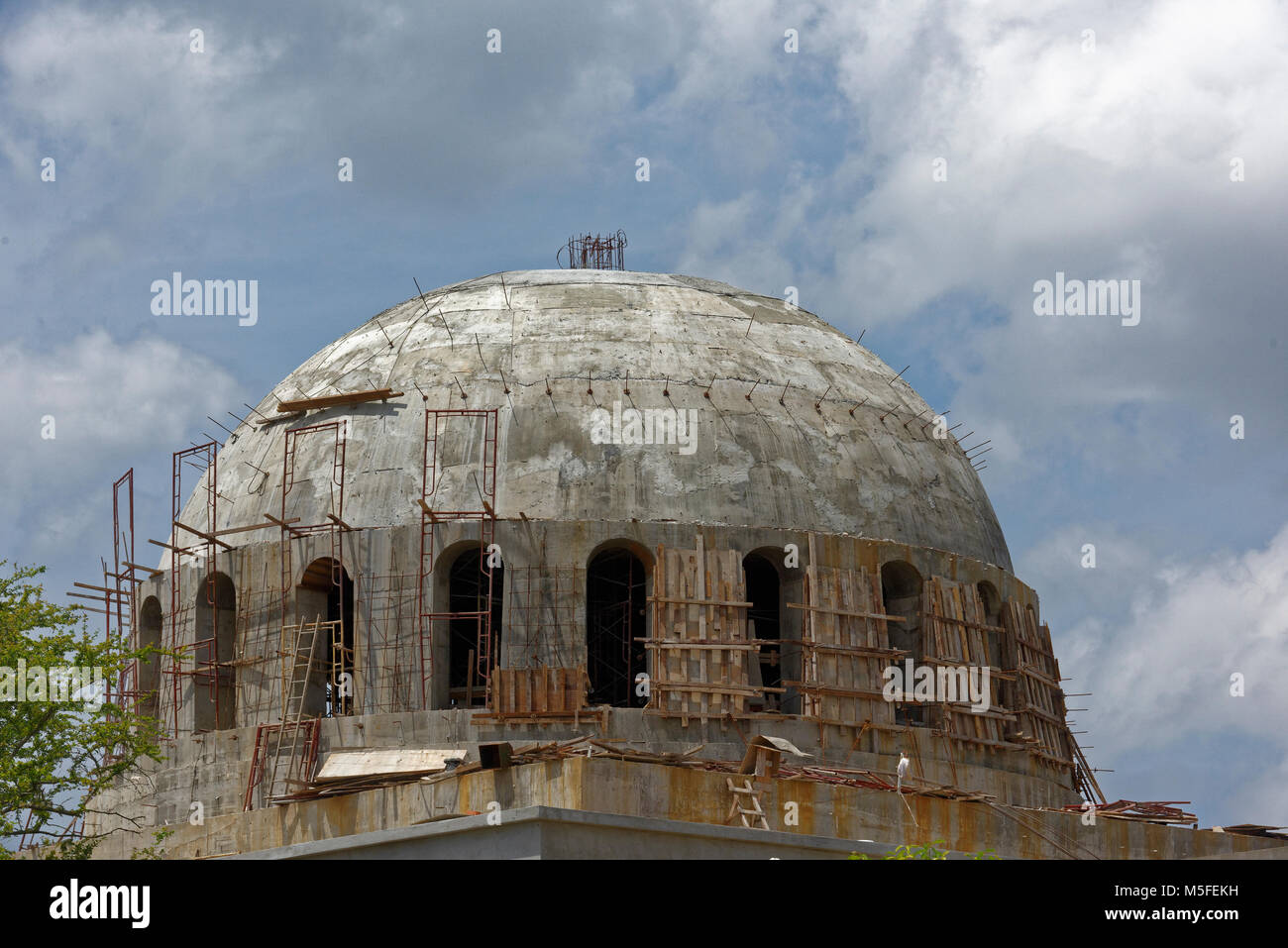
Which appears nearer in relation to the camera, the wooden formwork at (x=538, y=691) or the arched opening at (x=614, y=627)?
the wooden formwork at (x=538, y=691)

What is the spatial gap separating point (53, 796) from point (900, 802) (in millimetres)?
13112

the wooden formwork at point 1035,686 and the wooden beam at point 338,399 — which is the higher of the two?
the wooden beam at point 338,399

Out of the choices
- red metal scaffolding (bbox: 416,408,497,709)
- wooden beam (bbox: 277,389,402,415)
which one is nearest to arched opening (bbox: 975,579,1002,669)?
red metal scaffolding (bbox: 416,408,497,709)

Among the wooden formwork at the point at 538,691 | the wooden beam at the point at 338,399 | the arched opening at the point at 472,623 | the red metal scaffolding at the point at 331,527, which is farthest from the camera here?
the wooden beam at the point at 338,399

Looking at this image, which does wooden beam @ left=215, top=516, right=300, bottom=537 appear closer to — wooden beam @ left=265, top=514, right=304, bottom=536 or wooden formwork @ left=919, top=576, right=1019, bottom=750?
wooden beam @ left=265, top=514, right=304, bottom=536

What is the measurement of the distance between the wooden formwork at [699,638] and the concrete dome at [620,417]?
3.79ft

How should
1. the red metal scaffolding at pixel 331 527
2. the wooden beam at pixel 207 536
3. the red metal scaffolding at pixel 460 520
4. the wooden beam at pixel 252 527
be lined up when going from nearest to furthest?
the red metal scaffolding at pixel 460 520, the red metal scaffolding at pixel 331 527, the wooden beam at pixel 252 527, the wooden beam at pixel 207 536

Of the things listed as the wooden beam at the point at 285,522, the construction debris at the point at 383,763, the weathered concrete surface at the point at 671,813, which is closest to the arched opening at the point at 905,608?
the weathered concrete surface at the point at 671,813

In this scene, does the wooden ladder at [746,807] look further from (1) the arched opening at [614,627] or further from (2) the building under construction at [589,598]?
(1) the arched opening at [614,627]

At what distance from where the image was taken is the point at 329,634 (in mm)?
35469

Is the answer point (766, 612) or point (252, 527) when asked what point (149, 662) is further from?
point (766, 612)

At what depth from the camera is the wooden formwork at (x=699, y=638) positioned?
1302 inches
